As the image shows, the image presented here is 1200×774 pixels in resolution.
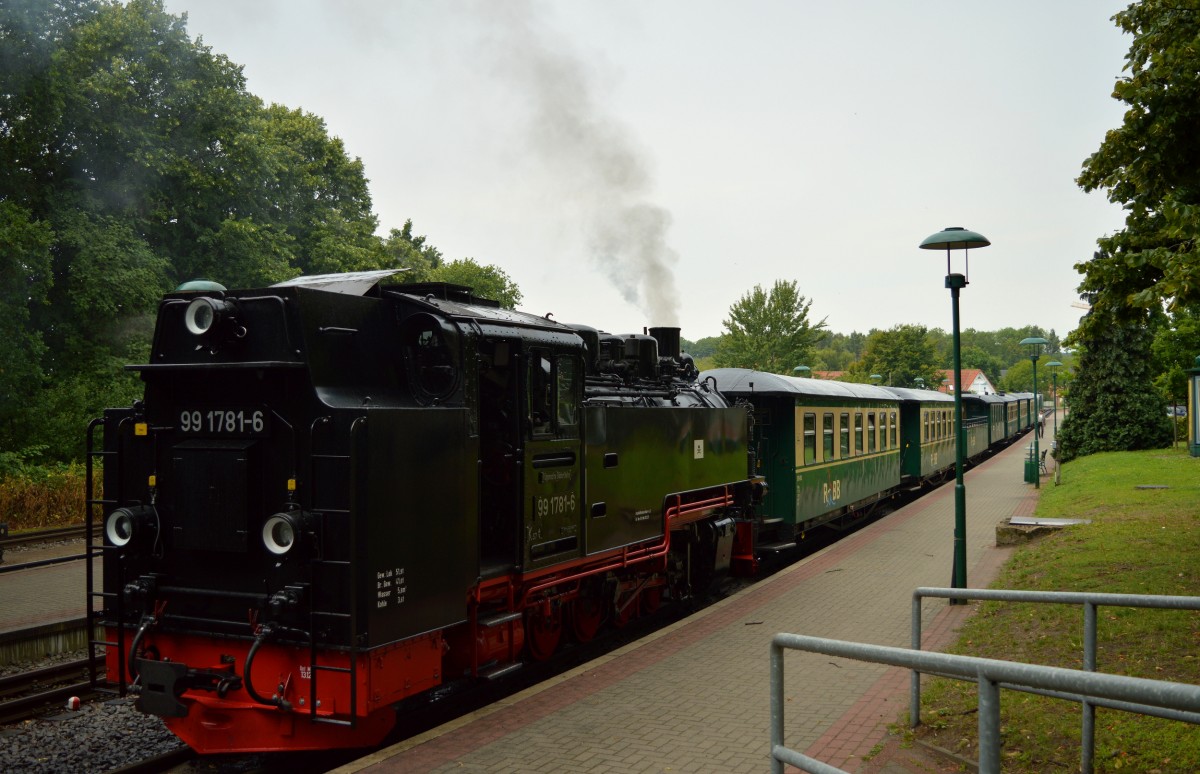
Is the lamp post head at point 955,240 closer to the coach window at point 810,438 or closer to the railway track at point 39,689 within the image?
the coach window at point 810,438

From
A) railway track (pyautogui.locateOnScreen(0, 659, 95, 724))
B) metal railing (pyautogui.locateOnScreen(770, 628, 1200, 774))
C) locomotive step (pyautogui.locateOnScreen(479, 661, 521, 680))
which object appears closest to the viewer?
metal railing (pyautogui.locateOnScreen(770, 628, 1200, 774))

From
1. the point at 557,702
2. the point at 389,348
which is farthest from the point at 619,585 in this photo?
the point at 389,348

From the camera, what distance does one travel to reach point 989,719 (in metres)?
3.16

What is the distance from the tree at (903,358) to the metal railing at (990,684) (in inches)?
2249

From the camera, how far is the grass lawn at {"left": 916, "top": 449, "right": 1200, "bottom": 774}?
210 inches

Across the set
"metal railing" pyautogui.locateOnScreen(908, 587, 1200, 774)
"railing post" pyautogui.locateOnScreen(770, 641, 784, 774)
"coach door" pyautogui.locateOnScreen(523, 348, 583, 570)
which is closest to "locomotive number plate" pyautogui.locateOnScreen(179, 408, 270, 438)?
"coach door" pyautogui.locateOnScreen(523, 348, 583, 570)

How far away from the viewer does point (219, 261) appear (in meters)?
28.3

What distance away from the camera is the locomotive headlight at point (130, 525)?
19.9 feet

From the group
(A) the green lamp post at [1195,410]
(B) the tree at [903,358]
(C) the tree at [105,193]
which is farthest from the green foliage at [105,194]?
(B) the tree at [903,358]

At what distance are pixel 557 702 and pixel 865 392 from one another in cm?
1338

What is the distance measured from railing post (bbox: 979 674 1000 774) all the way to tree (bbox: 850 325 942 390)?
190ft

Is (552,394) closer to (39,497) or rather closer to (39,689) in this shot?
(39,689)

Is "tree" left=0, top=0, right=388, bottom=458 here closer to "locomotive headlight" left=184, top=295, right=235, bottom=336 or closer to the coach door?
"locomotive headlight" left=184, top=295, right=235, bottom=336

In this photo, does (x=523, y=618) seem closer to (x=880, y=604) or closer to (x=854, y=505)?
(x=880, y=604)
